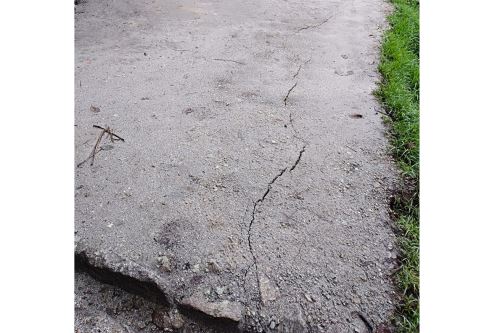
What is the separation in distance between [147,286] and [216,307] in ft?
0.91

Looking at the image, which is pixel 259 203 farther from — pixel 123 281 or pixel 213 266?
pixel 123 281

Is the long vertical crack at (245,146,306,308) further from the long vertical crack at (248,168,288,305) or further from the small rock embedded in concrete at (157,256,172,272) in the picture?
the small rock embedded in concrete at (157,256,172,272)

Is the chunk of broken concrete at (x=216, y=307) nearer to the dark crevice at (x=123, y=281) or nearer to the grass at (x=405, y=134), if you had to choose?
the dark crevice at (x=123, y=281)

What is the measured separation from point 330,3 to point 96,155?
12.8 feet

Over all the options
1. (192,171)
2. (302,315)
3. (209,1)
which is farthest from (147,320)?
(209,1)

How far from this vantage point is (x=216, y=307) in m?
1.36

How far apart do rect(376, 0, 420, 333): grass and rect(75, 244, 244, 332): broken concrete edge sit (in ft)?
1.96

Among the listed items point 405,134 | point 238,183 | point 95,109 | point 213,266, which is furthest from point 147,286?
point 405,134

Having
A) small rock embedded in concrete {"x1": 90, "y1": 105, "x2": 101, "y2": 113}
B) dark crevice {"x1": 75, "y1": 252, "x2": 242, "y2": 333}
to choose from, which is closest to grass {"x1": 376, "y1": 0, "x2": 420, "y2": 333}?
dark crevice {"x1": 75, "y1": 252, "x2": 242, "y2": 333}

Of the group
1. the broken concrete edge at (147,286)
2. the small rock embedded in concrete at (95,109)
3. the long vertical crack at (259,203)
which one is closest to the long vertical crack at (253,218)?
the long vertical crack at (259,203)

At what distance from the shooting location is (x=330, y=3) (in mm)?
4875

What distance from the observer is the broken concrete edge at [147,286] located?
134 centimetres

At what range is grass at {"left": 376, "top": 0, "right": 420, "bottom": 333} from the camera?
144cm

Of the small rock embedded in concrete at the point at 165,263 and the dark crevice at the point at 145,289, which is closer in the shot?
the dark crevice at the point at 145,289
